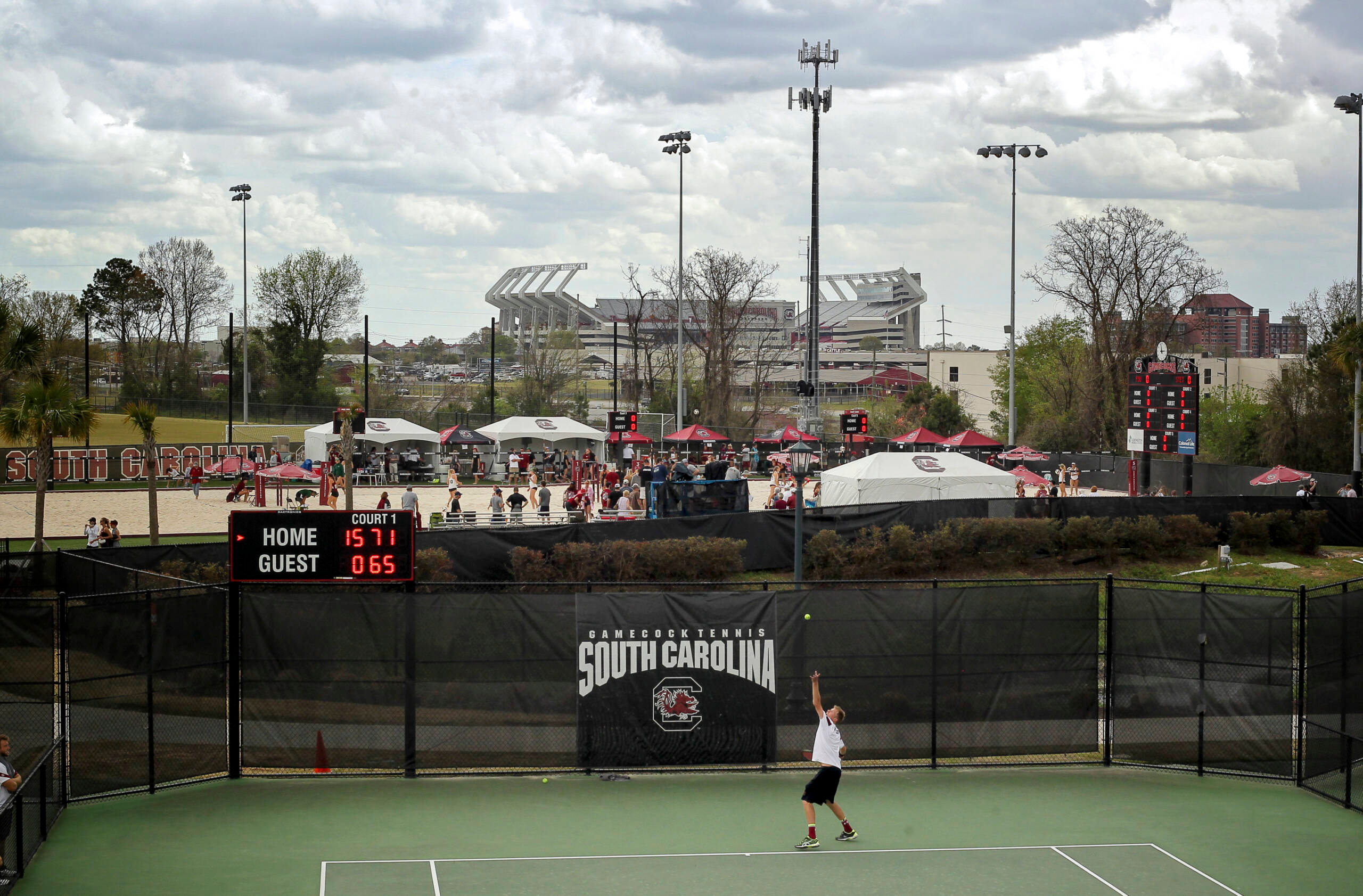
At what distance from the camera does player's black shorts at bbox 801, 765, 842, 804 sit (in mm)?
11438

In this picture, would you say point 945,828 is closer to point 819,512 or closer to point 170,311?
point 819,512

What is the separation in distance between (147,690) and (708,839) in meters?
6.18

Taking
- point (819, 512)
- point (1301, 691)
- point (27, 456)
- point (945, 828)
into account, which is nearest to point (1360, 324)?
point (819, 512)

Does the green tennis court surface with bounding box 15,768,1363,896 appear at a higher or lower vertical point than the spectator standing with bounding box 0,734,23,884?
lower

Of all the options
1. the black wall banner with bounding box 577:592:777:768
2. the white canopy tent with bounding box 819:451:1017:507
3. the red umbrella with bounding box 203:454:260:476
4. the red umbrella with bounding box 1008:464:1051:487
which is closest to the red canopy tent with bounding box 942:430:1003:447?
the red umbrella with bounding box 1008:464:1051:487

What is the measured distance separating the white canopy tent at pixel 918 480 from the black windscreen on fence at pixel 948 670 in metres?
17.7

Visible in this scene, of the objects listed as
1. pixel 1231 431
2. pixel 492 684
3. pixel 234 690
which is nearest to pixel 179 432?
pixel 1231 431

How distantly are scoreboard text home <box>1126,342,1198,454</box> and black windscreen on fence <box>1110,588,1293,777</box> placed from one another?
73.3 feet

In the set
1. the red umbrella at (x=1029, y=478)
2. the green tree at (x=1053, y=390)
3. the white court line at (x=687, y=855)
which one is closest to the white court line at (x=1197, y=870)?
the white court line at (x=687, y=855)

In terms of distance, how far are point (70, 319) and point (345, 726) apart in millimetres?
80686

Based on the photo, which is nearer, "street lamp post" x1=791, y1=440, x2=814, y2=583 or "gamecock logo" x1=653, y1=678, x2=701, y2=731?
"gamecock logo" x1=653, y1=678, x2=701, y2=731

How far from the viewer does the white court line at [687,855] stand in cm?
1114

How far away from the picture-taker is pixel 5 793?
10.0 meters

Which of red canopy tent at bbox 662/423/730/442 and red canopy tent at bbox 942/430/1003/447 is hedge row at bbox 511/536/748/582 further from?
red canopy tent at bbox 942/430/1003/447
